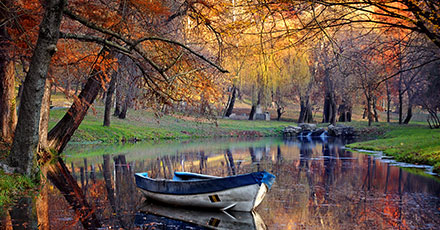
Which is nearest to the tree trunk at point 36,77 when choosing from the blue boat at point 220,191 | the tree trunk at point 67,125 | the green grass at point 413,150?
the blue boat at point 220,191

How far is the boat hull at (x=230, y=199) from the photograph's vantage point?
408 inches

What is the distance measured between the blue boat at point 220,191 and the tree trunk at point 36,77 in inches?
126

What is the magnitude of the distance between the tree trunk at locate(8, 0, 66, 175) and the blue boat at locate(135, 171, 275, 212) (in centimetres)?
319

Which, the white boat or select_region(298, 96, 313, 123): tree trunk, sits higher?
select_region(298, 96, 313, 123): tree trunk

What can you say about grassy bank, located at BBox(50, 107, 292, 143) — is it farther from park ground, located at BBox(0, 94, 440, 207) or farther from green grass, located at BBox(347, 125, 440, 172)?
green grass, located at BBox(347, 125, 440, 172)

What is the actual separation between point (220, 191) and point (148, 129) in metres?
Result: 25.6

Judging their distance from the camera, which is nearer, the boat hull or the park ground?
the boat hull

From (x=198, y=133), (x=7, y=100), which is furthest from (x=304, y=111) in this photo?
(x=7, y=100)

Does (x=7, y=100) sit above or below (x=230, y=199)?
above

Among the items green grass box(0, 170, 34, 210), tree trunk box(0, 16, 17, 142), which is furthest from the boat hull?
tree trunk box(0, 16, 17, 142)

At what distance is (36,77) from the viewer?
11.1 meters

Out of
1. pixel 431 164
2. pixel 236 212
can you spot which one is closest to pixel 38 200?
pixel 236 212

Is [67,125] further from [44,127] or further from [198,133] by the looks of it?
[198,133]

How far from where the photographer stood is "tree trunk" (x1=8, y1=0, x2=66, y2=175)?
36.2ft
